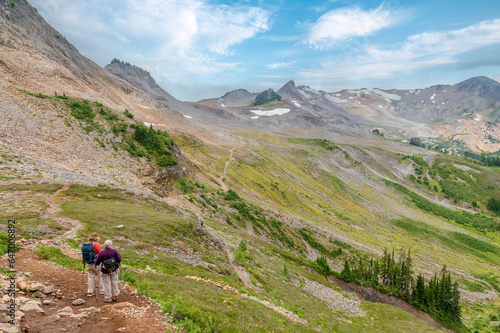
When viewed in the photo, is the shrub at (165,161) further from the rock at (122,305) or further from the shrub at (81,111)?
the rock at (122,305)

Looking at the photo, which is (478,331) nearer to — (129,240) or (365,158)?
(129,240)

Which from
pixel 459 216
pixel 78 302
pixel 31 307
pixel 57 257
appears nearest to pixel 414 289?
pixel 78 302

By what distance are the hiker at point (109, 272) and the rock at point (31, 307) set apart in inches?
86.9

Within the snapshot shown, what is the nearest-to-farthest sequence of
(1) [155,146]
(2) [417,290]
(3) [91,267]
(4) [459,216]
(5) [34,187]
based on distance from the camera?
(3) [91,267] < (5) [34,187] < (2) [417,290] < (1) [155,146] < (4) [459,216]

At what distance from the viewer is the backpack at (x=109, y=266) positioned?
1056 centimetres

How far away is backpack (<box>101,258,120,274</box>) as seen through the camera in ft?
34.7

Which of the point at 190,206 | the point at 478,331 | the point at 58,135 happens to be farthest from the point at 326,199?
the point at 58,135

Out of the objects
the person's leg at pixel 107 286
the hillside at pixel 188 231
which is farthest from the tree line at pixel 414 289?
the person's leg at pixel 107 286

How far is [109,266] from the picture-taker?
35.3ft

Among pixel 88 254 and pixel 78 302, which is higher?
pixel 88 254

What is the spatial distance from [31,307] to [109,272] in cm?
257

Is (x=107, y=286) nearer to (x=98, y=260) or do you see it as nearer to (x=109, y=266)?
(x=109, y=266)

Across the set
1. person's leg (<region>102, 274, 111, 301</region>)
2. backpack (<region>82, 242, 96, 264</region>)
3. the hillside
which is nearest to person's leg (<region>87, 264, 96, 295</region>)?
backpack (<region>82, 242, 96, 264</region>)

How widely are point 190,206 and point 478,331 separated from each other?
193 ft
